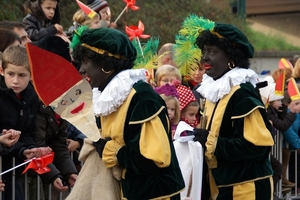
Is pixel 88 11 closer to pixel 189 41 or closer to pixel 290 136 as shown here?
pixel 189 41

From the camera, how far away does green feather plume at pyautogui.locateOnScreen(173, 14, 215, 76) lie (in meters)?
5.51

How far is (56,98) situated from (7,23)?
2.63 m

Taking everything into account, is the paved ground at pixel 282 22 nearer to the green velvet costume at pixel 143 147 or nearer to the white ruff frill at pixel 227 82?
the white ruff frill at pixel 227 82

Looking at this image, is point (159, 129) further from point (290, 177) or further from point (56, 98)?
point (290, 177)

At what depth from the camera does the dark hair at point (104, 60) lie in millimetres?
4609

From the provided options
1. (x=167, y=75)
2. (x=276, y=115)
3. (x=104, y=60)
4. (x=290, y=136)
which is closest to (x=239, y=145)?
(x=104, y=60)

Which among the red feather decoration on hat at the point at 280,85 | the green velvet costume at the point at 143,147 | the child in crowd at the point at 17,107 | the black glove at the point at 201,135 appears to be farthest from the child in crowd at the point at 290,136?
the green velvet costume at the point at 143,147

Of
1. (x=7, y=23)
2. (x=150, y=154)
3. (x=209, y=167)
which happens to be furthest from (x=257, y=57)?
(x=150, y=154)

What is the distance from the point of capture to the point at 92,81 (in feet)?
15.5

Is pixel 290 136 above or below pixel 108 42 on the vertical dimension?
below

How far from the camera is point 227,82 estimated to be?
5238 mm

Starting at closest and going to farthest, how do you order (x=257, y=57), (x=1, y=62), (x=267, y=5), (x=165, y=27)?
1. (x=1, y=62)
2. (x=165, y=27)
3. (x=257, y=57)
4. (x=267, y=5)

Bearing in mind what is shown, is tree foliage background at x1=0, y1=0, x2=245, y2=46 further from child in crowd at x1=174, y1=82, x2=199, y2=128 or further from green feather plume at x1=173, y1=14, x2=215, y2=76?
green feather plume at x1=173, y1=14, x2=215, y2=76

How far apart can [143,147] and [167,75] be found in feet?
9.75
